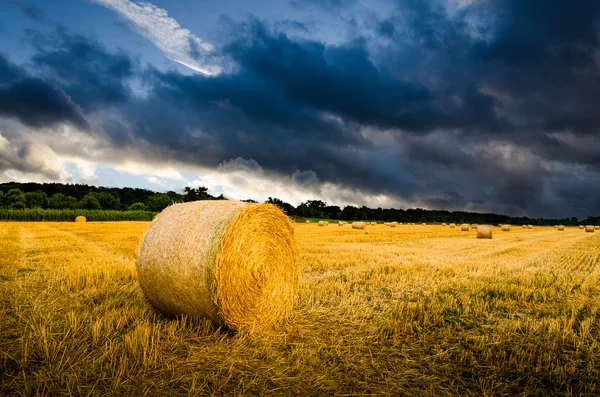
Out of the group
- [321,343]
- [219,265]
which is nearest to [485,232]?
[321,343]

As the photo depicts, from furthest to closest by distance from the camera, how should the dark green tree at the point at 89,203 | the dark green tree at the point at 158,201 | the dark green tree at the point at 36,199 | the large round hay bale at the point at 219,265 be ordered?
the dark green tree at the point at 158,201 < the dark green tree at the point at 89,203 < the dark green tree at the point at 36,199 < the large round hay bale at the point at 219,265

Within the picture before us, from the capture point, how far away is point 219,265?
16.5ft

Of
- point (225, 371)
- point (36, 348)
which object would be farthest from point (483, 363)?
point (36, 348)

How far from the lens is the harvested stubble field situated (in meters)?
3.58

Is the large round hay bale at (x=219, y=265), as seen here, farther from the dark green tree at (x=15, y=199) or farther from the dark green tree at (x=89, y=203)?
the dark green tree at (x=89, y=203)

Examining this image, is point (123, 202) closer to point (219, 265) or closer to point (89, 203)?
point (89, 203)

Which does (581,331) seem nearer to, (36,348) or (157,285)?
(157,285)

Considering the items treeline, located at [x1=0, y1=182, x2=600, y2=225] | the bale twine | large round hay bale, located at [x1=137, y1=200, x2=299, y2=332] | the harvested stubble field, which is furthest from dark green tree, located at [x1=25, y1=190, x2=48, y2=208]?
large round hay bale, located at [x1=137, y1=200, x2=299, y2=332]

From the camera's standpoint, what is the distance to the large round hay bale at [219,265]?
16.5 feet

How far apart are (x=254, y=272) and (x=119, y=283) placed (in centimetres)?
351

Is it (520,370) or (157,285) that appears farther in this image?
(157,285)

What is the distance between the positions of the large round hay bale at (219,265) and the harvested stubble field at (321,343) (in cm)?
31

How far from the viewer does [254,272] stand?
568 centimetres

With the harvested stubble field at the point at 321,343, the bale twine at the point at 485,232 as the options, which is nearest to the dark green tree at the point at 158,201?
the bale twine at the point at 485,232
